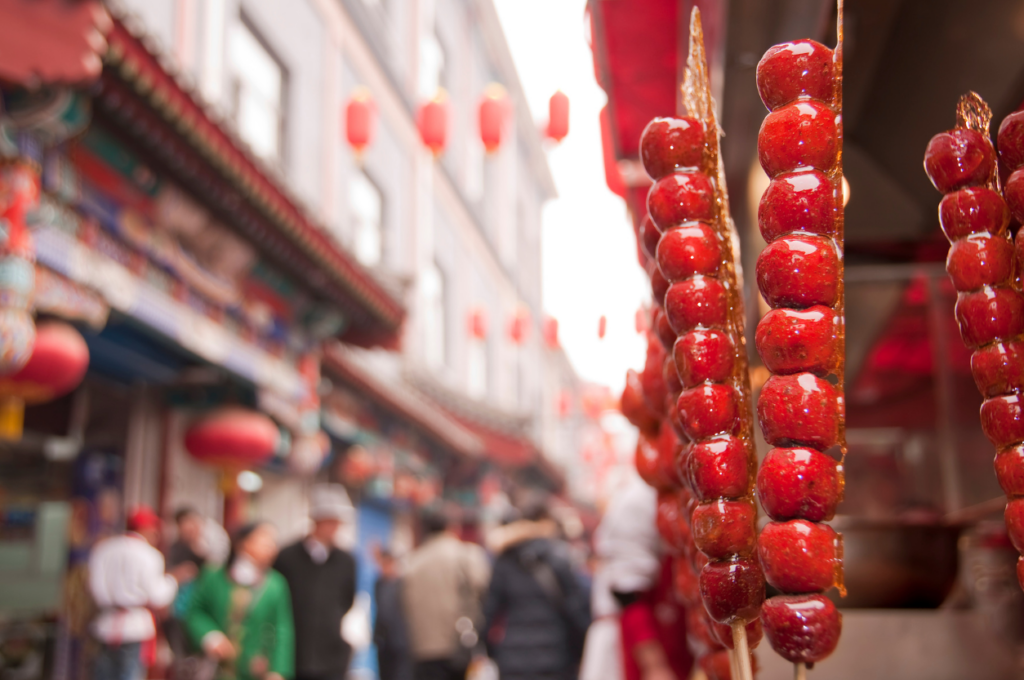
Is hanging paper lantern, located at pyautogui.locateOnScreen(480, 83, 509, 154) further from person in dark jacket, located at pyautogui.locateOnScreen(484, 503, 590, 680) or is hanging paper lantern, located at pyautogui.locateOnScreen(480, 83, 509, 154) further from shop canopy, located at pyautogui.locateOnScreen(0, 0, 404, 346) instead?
person in dark jacket, located at pyautogui.locateOnScreen(484, 503, 590, 680)

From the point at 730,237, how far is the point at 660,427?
2.43 ft

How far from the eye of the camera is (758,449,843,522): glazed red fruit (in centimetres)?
127

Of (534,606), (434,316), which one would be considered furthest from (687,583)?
(434,316)

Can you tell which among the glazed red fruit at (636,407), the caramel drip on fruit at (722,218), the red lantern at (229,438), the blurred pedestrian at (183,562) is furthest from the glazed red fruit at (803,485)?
the blurred pedestrian at (183,562)

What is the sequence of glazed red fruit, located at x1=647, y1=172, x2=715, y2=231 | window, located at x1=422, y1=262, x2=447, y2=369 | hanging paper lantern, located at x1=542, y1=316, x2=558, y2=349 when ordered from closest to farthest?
glazed red fruit, located at x1=647, y1=172, x2=715, y2=231, window, located at x1=422, y1=262, x2=447, y2=369, hanging paper lantern, located at x1=542, y1=316, x2=558, y2=349

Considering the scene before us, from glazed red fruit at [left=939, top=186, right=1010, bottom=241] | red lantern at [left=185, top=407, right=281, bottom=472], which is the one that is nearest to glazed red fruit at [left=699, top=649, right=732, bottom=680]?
glazed red fruit at [left=939, top=186, right=1010, bottom=241]

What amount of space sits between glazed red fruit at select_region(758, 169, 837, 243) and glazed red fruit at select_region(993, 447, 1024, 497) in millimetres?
447

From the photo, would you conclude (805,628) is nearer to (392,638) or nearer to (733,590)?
(733,590)

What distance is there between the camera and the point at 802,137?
1321 millimetres

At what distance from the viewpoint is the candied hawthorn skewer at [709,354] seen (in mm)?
1447

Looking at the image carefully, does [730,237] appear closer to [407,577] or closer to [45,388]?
[45,388]

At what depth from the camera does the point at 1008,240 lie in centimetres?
151

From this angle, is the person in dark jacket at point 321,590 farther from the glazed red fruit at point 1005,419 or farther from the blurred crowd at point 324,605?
the glazed red fruit at point 1005,419

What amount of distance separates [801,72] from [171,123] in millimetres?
4129
